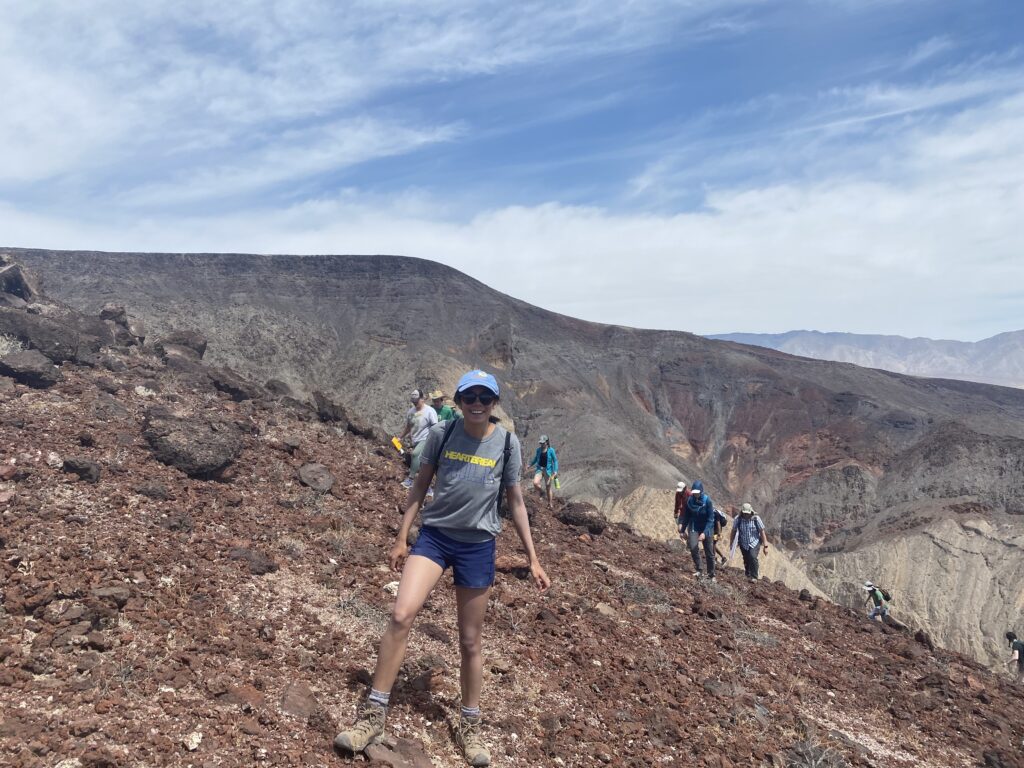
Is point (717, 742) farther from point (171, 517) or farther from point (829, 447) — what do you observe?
point (829, 447)

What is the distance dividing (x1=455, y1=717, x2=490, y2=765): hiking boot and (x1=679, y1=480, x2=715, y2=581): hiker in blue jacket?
23.1ft

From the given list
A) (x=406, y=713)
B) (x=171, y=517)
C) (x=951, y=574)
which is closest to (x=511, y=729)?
(x=406, y=713)

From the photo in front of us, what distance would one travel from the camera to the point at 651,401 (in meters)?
49.7

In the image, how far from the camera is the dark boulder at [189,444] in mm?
6492

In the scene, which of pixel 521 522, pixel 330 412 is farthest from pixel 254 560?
pixel 330 412

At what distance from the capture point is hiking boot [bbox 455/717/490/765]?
3.13 meters

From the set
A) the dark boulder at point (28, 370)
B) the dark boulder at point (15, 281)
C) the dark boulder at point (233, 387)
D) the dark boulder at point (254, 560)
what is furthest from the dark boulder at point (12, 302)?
the dark boulder at point (254, 560)

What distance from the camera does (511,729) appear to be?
3.65m

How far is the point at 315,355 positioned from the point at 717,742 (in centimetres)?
4136

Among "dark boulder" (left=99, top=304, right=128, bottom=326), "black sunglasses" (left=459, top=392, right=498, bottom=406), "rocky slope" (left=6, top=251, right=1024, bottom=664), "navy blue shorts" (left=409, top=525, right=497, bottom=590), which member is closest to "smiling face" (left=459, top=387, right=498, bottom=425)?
"black sunglasses" (left=459, top=392, right=498, bottom=406)

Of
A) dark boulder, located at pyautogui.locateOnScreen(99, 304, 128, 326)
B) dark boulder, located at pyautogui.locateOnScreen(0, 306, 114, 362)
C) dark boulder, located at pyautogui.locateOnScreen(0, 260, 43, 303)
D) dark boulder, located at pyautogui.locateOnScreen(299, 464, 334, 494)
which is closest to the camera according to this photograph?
dark boulder, located at pyautogui.locateOnScreen(299, 464, 334, 494)

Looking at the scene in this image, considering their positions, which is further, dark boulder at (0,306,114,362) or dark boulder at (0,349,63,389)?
dark boulder at (0,306,114,362)

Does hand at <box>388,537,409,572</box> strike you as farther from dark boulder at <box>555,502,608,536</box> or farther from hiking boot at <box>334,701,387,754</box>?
dark boulder at <box>555,502,608,536</box>

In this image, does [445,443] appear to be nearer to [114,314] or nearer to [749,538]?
[749,538]
